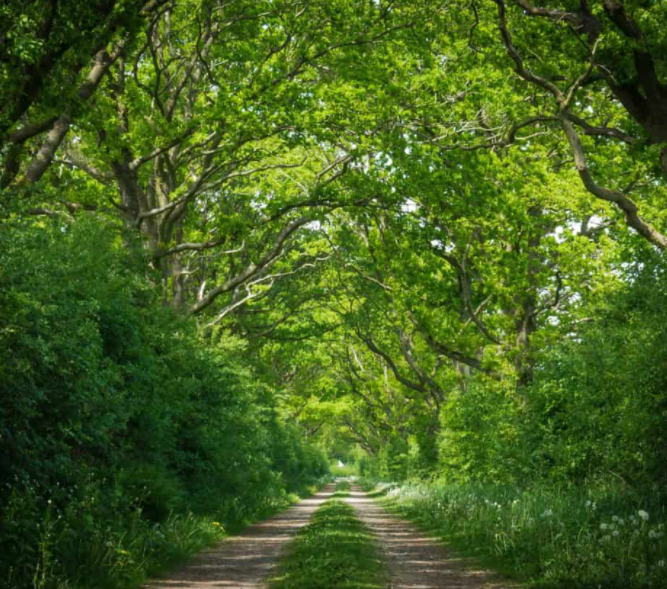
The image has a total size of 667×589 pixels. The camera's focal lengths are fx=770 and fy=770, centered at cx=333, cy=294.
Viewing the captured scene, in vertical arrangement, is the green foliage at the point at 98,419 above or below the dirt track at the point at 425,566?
above

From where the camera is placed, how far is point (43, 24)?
10.1 m

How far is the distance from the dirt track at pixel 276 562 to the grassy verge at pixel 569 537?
597 millimetres

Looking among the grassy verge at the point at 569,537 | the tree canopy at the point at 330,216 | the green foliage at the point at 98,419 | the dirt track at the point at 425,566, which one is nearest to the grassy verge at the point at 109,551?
the green foliage at the point at 98,419

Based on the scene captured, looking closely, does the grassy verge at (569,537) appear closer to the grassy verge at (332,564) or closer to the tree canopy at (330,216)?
the tree canopy at (330,216)

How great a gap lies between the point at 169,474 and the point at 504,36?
10.8 m

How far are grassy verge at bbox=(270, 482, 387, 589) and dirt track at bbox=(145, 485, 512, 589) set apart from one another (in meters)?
0.29

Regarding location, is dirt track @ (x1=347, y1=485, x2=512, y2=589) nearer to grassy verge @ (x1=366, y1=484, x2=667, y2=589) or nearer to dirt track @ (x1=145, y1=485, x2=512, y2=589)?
dirt track @ (x1=145, y1=485, x2=512, y2=589)

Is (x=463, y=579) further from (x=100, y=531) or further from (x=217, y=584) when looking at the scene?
(x=100, y=531)

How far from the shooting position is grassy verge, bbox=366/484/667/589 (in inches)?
349

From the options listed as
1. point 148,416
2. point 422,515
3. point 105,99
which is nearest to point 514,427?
point 422,515

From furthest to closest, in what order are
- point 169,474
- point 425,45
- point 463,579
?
1. point 425,45
2. point 169,474
3. point 463,579

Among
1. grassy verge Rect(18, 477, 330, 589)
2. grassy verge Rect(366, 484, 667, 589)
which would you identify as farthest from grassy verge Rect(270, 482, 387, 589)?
grassy verge Rect(366, 484, 667, 589)

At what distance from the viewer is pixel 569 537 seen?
36.3 ft

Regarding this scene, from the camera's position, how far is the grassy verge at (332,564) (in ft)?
32.4
